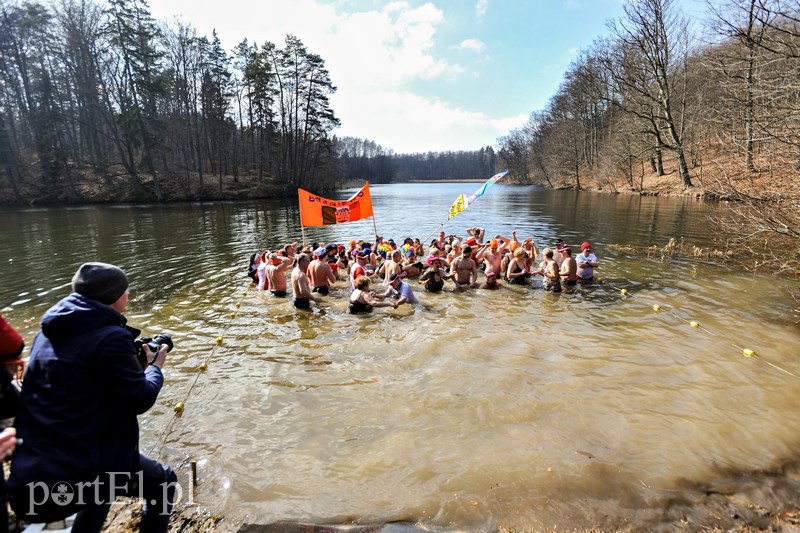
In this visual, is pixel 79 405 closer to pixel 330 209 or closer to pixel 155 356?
pixel 155 356


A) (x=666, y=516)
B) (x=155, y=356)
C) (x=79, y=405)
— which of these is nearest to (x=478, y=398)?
(x=666, y=516)

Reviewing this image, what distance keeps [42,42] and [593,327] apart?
59.1 meters

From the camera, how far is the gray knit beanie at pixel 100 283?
231 cm

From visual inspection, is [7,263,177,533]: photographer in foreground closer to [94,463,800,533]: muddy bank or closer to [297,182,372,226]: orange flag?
[94,463,800,533]: muddy bank

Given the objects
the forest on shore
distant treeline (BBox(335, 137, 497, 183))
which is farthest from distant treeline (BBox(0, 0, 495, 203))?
distant treeline (BBox(335, 137, 497, 183))

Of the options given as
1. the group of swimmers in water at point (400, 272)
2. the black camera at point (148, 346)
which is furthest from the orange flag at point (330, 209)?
the black camera at point (148, 346)

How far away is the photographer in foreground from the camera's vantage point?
2.17m

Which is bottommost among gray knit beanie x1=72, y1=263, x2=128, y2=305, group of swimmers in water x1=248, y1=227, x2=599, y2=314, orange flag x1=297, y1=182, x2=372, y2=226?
group of swimmers in water x1=248, y1=227, x2=599, y2=314

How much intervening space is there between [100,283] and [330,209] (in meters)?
10.2

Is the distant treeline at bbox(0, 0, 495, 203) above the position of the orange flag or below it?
above

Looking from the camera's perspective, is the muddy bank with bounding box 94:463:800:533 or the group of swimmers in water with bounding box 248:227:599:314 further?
the group of swimmers in water with bounding box 248:227:599:314

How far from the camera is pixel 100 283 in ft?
7.77

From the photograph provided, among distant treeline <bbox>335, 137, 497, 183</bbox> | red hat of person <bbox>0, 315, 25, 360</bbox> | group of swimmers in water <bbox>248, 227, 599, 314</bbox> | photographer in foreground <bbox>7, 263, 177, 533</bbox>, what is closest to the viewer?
photographer in foreground <bbox>7, 263, 177, 533</bbox>

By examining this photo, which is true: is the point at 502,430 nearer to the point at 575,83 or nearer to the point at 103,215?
the point at 103,215
